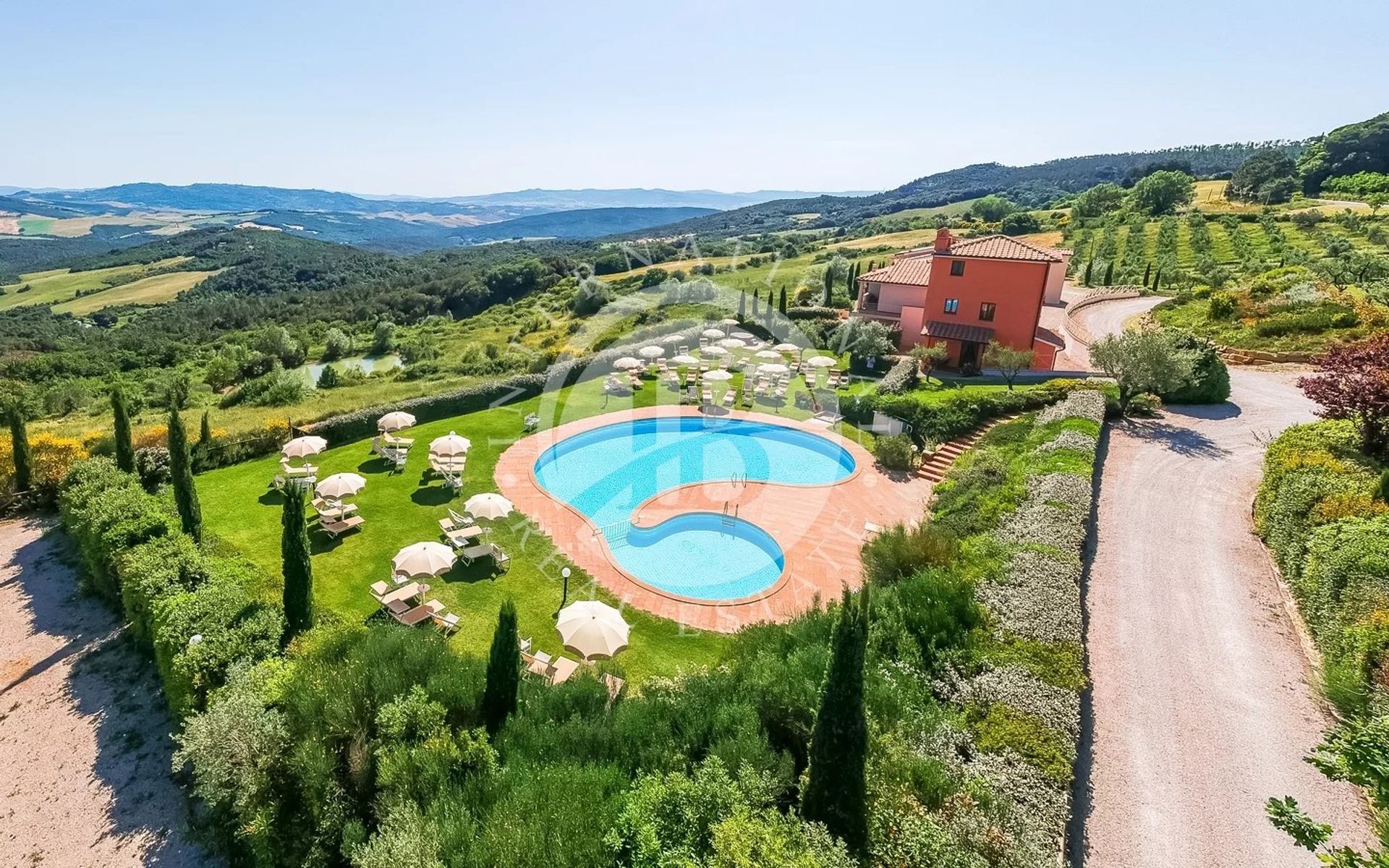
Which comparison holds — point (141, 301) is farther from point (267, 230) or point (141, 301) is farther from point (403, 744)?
point (403, 744)

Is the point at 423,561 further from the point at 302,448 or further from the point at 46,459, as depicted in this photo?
the point at 46,459

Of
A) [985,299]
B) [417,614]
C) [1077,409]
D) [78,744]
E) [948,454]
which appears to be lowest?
[78,744]

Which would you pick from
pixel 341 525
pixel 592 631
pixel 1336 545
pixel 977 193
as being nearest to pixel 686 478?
pixel 592 631

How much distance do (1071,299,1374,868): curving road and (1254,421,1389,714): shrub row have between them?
0.54 meters

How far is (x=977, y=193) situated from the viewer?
164 m

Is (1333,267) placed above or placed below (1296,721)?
above

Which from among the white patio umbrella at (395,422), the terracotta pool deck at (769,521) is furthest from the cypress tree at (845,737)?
the white patio umbrella at (395,422)

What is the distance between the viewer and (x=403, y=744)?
8055 mm

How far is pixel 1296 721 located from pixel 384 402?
28.3m

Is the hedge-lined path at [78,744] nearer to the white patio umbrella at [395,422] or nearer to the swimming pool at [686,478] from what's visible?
the white patio umbrella at [395,422]

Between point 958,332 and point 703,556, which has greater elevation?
point 958,332

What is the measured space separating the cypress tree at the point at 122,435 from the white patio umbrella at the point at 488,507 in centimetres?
1093

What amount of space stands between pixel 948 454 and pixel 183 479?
2237 cm

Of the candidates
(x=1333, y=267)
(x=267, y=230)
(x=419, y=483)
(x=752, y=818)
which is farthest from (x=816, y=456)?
(x=267, y=230)
